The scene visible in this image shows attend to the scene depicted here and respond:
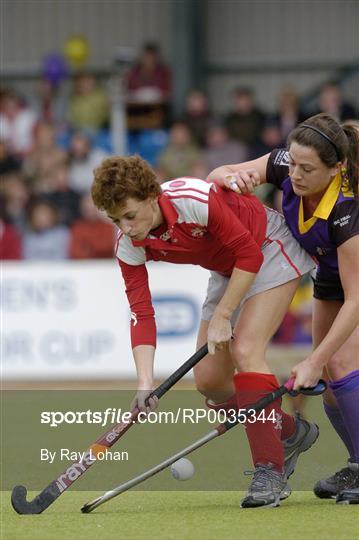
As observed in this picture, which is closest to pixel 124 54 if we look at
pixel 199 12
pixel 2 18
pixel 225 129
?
pixel 225 129

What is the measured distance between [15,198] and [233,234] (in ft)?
22.5

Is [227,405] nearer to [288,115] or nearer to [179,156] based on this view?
[179,156]

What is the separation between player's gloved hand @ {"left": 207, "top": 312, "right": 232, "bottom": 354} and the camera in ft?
13.2

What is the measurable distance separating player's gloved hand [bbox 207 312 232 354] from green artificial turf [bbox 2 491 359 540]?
0.57m

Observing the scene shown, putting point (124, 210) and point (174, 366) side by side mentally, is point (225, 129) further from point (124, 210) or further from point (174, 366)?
point (124, 210)

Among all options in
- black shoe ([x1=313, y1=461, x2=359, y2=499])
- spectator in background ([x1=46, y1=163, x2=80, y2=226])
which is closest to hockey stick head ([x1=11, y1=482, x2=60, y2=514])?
black shoe ([x1=313, y1=461, x2=359, y2=499])

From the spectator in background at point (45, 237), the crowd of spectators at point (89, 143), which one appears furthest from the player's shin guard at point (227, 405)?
the spectator in background at point (45, 237)

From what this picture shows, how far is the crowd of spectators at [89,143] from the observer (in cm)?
970

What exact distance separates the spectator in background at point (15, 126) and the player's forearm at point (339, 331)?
25.8ft

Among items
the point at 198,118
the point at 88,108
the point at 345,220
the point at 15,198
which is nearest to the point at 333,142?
the point at 345,220

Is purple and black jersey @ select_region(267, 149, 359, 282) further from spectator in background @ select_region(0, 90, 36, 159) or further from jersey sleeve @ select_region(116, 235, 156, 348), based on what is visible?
spectator in background @ select_region(0, 90, 36, 159)

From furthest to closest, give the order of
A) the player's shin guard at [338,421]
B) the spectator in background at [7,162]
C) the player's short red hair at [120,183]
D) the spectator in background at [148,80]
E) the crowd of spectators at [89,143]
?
the spectator in background at [148,80]
the spectator in background at [7,162]
the crowd of spectators at [89,143]
the player's shin guard at [338,421]
the player's short red hair at [120,183]

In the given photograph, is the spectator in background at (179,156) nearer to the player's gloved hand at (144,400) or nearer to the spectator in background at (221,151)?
the spectator in background at (221,151)

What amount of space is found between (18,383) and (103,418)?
3.54 metres
